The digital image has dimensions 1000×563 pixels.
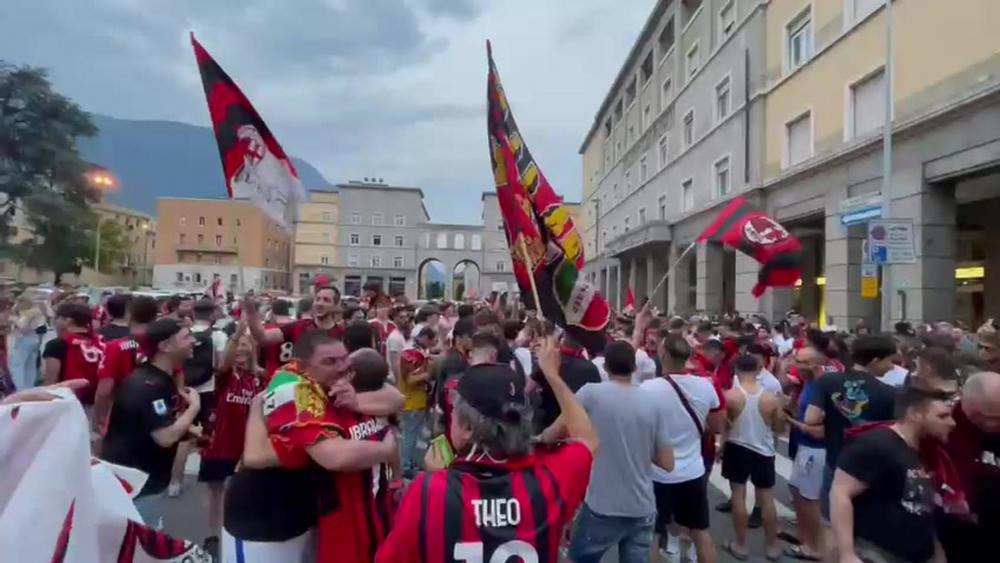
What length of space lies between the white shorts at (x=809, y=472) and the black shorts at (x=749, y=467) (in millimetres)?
271

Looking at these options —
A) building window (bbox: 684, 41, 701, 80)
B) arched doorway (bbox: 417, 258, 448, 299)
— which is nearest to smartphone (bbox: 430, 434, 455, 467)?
building window (bbox: 684, 41, 701, 80)

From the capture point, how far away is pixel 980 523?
11.7 feet

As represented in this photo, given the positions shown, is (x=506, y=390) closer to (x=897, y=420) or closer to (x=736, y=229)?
(x=897, y=420)

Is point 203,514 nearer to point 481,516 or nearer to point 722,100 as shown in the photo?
point 481,516

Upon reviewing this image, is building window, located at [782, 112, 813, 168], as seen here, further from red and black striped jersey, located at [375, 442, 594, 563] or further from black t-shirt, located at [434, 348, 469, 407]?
red and black striped jersey, located at [375, 442, 594, 563]

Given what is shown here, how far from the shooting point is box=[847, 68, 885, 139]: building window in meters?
18.0

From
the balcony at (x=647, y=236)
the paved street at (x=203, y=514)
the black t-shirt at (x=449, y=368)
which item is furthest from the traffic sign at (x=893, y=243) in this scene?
the balcony at (x=647, y=236)

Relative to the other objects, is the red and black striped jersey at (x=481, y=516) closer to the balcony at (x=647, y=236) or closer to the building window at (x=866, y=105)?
the building window at (x=866, y=105)

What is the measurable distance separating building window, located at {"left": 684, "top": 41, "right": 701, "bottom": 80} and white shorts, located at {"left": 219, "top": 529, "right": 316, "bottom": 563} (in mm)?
31837

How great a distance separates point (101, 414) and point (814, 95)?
20969 millimetres

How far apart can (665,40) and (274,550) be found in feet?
134

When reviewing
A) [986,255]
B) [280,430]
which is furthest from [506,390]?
[986,255]

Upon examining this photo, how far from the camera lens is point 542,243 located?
5246 millimetres

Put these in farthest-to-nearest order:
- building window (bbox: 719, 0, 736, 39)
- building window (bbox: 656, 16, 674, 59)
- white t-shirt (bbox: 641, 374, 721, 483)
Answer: building window (bbox: 656, 16, 674, 59) → building window (bbox: 719, 0, 736, 39) → white t-shirt (bbox: 641, 374, 721, 483)
